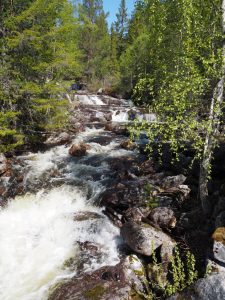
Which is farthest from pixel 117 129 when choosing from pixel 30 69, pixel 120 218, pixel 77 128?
pixel 120 218

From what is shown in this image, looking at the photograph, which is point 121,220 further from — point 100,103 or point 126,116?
point 100,103

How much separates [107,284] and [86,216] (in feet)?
12.3

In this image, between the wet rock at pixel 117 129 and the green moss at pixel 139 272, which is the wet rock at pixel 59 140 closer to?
the wet rock at pixel 117 129

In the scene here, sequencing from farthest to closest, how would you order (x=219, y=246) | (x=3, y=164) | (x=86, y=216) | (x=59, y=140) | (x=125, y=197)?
(x=59, y=140), (x=3, y=164), (x=125, y=197), (x=86, y=216), (x=219, y=246)

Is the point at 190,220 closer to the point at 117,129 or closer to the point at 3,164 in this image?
the point at 3,164

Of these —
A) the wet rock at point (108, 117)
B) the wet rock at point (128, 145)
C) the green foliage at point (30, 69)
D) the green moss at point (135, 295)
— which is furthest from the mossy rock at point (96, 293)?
the wet rock at point (108, 117)

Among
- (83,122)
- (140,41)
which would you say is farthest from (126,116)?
(140,41)

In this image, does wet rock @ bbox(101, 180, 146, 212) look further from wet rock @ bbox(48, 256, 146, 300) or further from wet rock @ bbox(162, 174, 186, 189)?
wet rock @ bbox(48, 256, 146, 300)

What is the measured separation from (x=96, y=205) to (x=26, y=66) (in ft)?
32.7

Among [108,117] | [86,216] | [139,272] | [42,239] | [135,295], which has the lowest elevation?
[42,239]

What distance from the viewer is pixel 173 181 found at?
41.4 ft

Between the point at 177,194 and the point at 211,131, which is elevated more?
the point at 211,131

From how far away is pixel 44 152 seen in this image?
61.7ft

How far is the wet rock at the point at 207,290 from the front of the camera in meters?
5.72
